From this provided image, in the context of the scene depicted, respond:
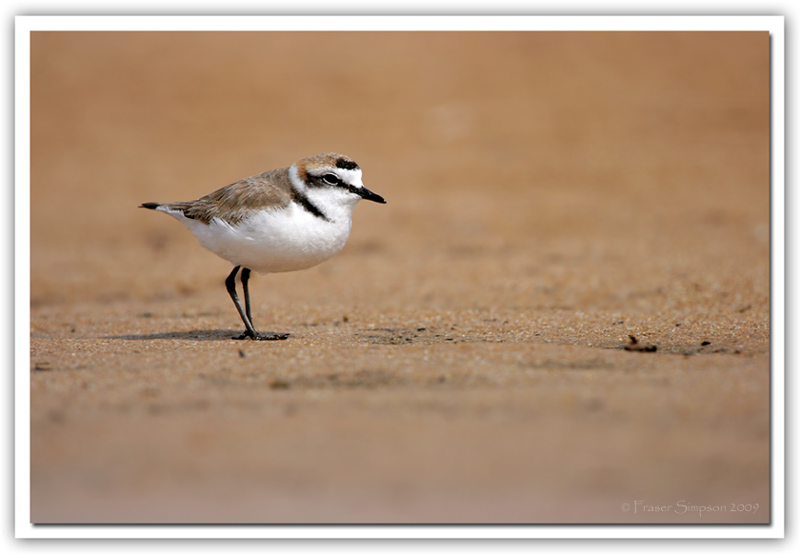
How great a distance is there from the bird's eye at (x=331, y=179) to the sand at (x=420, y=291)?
1016 mm

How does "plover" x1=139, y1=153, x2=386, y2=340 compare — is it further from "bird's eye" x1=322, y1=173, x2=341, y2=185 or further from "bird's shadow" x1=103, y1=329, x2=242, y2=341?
"bird's shadow" x1=103, y1=329, x2=242, y2=341

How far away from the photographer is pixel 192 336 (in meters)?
5.73

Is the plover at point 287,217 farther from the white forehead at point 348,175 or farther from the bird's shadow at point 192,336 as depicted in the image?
the bird's shadow at point 192,336

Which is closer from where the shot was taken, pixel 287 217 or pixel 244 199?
pixel 287 217

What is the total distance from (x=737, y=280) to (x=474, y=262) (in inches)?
106

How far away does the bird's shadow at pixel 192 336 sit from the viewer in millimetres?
5619

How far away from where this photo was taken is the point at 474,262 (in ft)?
29.0

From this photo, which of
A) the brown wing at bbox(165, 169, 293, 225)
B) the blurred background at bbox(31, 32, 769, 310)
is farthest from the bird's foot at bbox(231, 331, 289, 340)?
the blurred background at bbox(31, 32, 769, 310)

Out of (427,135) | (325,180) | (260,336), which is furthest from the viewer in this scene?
(427,135)

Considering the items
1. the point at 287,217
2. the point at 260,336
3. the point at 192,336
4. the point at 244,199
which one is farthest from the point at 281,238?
the point at 192,336

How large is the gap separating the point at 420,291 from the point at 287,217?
2.82m

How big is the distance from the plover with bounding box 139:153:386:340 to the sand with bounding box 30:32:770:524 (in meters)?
0.58

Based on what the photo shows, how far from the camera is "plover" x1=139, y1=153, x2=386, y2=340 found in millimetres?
5047

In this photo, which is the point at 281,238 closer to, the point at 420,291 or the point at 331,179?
the point at 331,179
